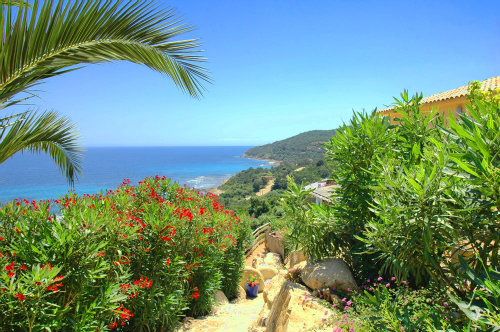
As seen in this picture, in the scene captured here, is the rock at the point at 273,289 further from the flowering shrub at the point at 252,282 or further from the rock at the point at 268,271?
the rock at the point at 268,271

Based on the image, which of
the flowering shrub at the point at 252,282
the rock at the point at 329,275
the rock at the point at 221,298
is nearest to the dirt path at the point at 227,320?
the rock at the point at 221,298

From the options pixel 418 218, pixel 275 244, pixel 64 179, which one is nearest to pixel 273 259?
pixel 275 244

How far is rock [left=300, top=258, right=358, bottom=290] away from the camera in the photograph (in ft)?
12.9

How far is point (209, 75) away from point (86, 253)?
2429 mm

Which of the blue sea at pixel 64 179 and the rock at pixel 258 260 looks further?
the blue sea at pixel 64 179

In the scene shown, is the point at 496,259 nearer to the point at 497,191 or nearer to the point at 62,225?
the point at 497,191

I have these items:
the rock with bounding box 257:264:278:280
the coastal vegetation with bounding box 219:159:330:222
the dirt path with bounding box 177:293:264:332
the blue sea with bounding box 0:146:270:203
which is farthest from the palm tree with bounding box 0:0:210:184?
the coastal vegetation with bounding box 219:159:330:222

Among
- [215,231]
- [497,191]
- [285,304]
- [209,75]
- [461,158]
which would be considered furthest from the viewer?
[215,231]

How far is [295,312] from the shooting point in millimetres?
3594

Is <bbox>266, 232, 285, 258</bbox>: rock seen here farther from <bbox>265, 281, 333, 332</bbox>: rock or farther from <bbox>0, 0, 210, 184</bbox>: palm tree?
<bbox>0, 0, 210, 184</bbox>: palm tree

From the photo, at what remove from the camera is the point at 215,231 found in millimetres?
5590

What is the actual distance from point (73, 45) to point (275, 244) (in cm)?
1084

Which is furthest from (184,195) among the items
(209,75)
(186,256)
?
(209,75)

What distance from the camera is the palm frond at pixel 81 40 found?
2.19m
